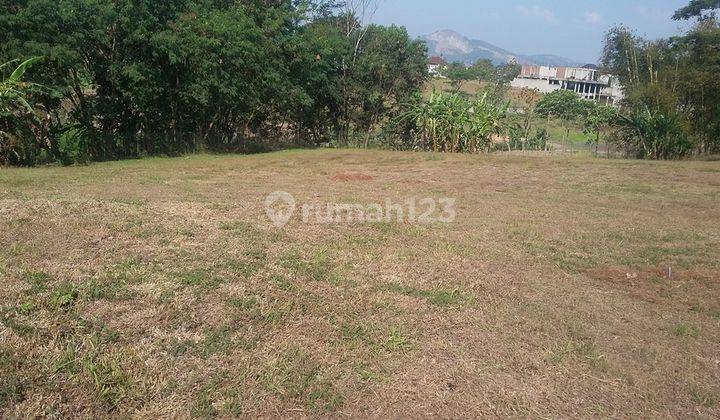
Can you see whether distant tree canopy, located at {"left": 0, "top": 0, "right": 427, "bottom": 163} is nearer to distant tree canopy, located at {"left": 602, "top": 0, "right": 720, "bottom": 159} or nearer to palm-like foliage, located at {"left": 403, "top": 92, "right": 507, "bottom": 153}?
palm-like foliage, located at {"left": 403, "top": 92, "right": 507, "bottom": 153}

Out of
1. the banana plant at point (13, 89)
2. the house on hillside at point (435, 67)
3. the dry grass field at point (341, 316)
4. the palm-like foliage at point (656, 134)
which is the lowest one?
the dry grass field at point (341, 316)

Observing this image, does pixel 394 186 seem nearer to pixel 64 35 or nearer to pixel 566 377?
pixel 566 377

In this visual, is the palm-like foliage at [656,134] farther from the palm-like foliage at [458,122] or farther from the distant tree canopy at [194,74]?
the distant tree canopy at [194,74]

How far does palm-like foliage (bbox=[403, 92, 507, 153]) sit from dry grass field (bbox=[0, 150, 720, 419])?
1107 cm

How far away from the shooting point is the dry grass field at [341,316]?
107 inches

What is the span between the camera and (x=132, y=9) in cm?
1234

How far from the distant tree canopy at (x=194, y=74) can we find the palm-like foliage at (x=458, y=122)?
2.23 metres

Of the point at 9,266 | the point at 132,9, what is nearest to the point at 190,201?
the point at 9,266

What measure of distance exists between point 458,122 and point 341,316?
1470 cm

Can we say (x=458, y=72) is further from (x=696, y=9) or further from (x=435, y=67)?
(x=696, y=9)

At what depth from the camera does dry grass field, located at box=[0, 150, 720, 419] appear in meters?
2.73

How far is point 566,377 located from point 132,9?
12.7 m

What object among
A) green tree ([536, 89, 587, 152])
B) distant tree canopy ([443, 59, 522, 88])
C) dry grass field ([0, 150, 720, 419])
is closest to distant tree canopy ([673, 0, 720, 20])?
green tree ([536, 89, 587, 152])

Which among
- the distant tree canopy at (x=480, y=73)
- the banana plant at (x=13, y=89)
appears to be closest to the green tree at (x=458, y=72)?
the distant tree canopy at (x=480, y=73)
